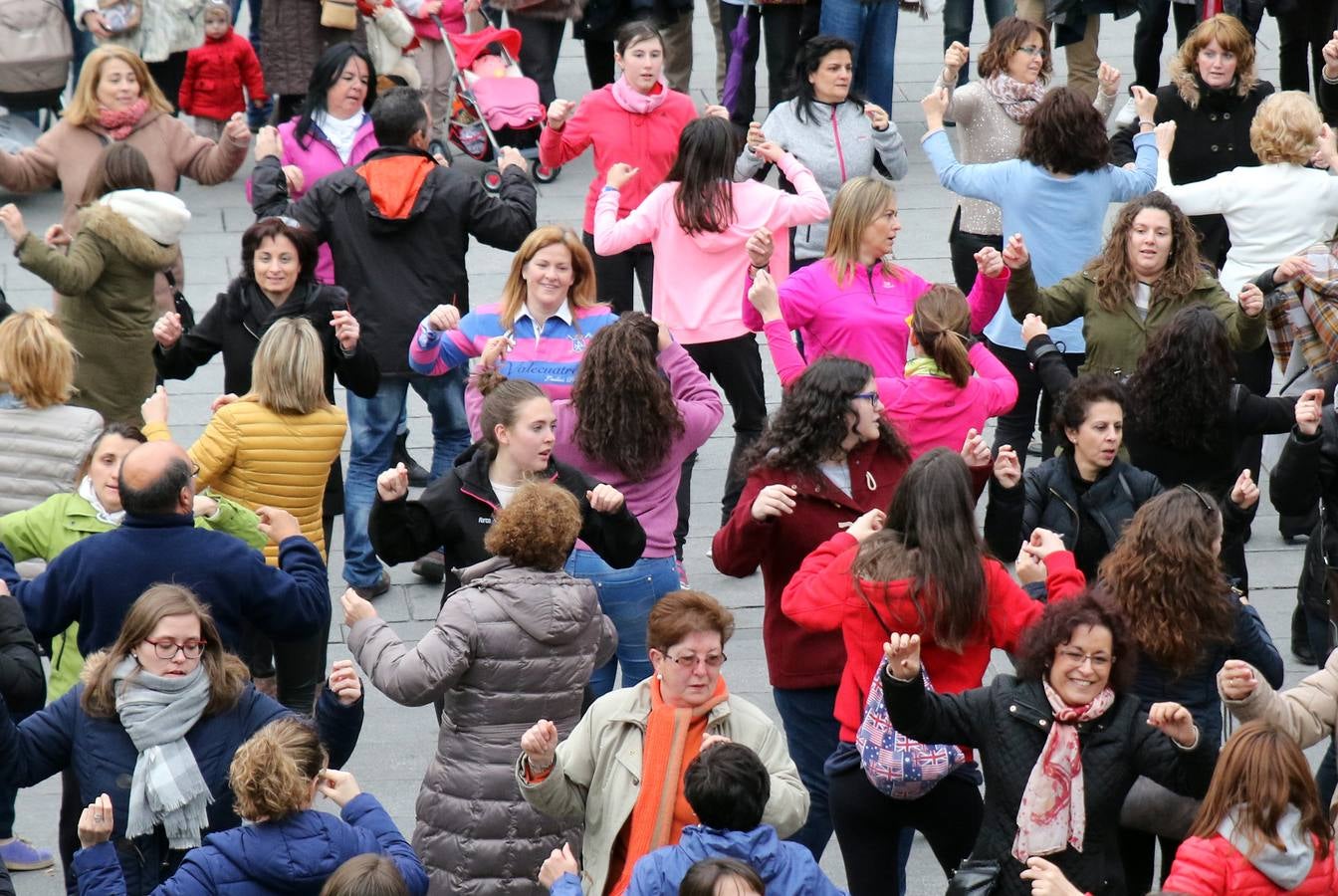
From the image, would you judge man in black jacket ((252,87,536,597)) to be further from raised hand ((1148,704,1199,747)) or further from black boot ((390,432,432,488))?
raised hand ((1148,704,1199,747))

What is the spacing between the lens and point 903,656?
4949mm

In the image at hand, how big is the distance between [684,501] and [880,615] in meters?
2.94

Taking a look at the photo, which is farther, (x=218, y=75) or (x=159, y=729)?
(x=218, y=75)

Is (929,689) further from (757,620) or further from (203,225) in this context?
(203,225)

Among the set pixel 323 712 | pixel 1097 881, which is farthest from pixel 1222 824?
pixel 323 712

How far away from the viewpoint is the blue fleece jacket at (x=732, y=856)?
176 inches

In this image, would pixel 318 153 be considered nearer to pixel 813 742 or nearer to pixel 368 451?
pixel 368 451

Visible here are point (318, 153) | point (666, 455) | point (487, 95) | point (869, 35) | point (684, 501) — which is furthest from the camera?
point (869, 35)

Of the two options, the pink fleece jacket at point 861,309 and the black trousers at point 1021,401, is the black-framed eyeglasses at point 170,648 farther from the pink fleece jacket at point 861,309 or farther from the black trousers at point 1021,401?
the black trousers at point 1021,401

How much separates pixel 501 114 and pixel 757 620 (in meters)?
4.35

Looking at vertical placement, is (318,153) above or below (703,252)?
above

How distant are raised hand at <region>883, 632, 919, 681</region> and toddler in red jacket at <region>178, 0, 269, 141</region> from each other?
26.7 feet

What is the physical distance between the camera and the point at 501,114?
11508mm

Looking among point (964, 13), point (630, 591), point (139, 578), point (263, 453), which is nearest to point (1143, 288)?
point (630, 591)
